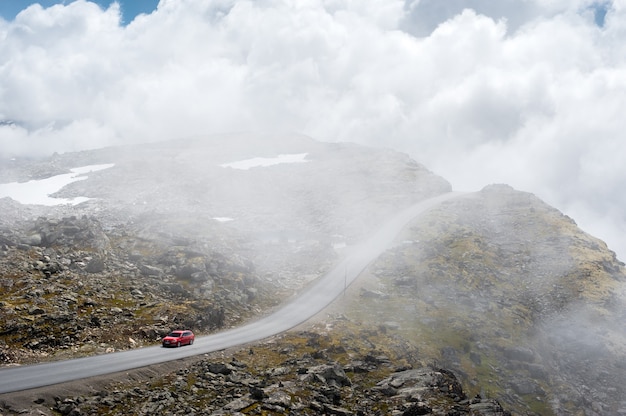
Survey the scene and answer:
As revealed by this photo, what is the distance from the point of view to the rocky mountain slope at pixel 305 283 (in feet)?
109

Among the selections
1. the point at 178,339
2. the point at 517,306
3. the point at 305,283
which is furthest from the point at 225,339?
the point at 517,306

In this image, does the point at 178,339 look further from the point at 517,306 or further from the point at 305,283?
the point at 517,306

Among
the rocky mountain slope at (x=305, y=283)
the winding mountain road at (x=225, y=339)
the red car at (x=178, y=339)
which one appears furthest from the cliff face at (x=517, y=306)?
the red car at (x=178, y=339)

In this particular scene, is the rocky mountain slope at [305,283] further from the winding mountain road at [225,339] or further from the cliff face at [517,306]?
the winding mountain road at [225,339]

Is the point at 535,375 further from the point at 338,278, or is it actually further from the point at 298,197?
the point at 298,197

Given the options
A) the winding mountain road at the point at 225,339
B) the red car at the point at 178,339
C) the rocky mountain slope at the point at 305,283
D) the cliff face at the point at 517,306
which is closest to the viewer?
the winding mountain road at the point at 225,339

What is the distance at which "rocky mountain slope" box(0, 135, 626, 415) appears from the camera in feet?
109

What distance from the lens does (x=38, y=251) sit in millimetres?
53969

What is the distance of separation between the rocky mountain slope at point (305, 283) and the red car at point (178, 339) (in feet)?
9.72

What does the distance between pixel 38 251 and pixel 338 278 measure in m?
46.0

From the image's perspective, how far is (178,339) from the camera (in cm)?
4066

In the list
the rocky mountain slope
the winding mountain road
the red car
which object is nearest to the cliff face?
the rocky mountain slope

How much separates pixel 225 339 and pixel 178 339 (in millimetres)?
6296

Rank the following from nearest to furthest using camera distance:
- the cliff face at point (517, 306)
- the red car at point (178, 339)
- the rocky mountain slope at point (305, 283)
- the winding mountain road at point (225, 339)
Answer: the winding mountain road at point (225, 339), the rocky mountain slope at point (305, 283), the red car at point (178, 339), the cliff face at point (517, 306)
